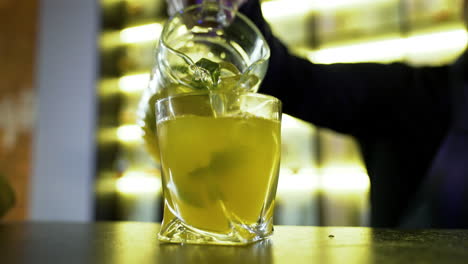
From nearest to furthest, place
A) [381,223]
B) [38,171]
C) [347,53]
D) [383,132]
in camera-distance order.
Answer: [381,223]
[383,132]
[347,53]
[38,171]

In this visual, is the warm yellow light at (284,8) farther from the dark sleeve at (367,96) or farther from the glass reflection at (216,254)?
the glass reflection at (216,254)

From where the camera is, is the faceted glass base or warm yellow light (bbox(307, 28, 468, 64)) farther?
warm yellow light (bbox(307, 28, 468, 64))

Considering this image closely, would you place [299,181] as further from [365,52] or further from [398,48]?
[398,48]

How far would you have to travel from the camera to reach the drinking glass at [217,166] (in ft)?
1.35

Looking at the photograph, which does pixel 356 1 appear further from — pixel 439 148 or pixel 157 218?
pixel 157 218

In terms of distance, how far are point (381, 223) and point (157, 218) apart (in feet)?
7.25

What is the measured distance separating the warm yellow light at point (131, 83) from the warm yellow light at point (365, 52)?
1.47 metres

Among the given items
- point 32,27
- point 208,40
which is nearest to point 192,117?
point 208,40

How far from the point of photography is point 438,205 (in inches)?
49.5

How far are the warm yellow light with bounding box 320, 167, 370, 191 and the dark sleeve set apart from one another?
122 cm

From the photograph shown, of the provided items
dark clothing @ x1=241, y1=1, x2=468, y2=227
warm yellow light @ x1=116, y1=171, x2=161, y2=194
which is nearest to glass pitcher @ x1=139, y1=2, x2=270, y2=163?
dark clothing @ x1=241, y1=1, x2=468, y2=227

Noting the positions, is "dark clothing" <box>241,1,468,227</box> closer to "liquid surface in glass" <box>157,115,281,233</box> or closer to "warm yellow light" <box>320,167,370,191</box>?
"liquid surface in glass" <box>157,115,281,233</box>

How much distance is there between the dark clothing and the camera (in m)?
1.37

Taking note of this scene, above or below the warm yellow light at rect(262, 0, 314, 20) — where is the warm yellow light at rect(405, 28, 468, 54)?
below
